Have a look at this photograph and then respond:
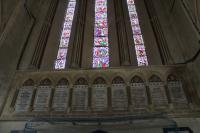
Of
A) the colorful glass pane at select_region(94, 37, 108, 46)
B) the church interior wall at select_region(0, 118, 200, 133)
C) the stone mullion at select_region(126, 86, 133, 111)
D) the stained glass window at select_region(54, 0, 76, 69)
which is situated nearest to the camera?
the church interior wall at select_region(0, 118, 200, 133)

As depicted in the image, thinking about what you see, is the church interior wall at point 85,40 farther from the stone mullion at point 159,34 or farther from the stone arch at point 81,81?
the stone arch at point 81,81

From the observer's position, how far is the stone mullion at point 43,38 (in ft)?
24.5

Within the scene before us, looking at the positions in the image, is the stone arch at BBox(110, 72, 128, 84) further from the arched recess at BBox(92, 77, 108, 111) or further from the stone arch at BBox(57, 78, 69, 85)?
the stone arch at BBox(57, 78, 69, 85)

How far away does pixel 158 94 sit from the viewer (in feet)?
20.5

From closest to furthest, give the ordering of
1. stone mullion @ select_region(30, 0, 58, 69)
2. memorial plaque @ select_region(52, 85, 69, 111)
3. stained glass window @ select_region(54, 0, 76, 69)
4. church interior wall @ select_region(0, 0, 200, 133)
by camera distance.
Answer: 1. memorial plaque @ select_region(52, 85, 69, 111)
2. church interior wall @ select_region(0, 0, 200, 133)
3. stone mullion @ select_region(30, 0, 58, 69)
4. stained glass window @ select_region(54, 0, 76, 69)

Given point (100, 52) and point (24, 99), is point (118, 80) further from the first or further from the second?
point (24, 99)

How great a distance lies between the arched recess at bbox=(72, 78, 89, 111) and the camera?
6100mm

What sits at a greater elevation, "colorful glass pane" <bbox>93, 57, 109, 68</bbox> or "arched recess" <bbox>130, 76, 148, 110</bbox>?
"colorful glass pane" <bbox>93, 57, 109, 68</bbox>

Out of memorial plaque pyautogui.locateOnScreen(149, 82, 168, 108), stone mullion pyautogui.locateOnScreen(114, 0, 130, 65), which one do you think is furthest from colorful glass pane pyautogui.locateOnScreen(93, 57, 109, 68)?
memorial plaque pyautogui.locateOnScreen(149, 82, 168, 108)

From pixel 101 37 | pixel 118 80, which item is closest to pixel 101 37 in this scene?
pixel 101 37

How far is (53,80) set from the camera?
672cm

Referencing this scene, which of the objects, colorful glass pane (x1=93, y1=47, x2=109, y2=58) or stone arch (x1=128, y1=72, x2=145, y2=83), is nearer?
stone arch (x1=128, y1=72, x2=145, y2=83)

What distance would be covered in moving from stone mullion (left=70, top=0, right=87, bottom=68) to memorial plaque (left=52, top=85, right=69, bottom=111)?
0.97 meters

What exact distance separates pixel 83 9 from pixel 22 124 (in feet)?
17.4
